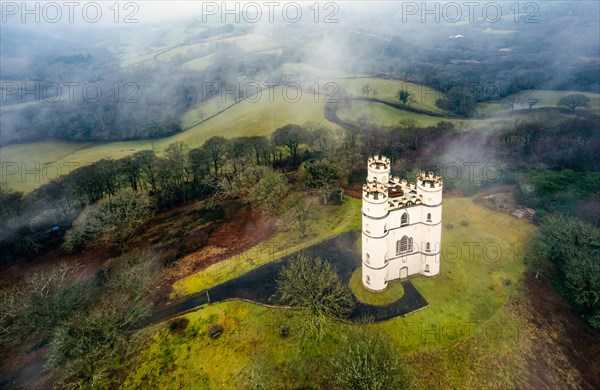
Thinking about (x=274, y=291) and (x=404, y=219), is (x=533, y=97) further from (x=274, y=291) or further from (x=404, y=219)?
(x=274, y=291)

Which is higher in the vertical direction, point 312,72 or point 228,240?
point 312,72

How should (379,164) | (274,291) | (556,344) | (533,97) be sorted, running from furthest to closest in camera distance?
(533,97), (379,164), (274,291), (556,344)

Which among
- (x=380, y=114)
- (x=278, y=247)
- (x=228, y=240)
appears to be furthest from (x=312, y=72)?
(x=278, y=247)

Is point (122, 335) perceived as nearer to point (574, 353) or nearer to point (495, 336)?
point (495, 336)

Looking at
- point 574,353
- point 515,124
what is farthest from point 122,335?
point 515,124

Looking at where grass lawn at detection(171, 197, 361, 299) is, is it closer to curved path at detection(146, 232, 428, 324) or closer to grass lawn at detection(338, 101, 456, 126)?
curved path at detection(146, 232, 428, 324)

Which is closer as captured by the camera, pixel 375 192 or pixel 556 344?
pixel 556 344
